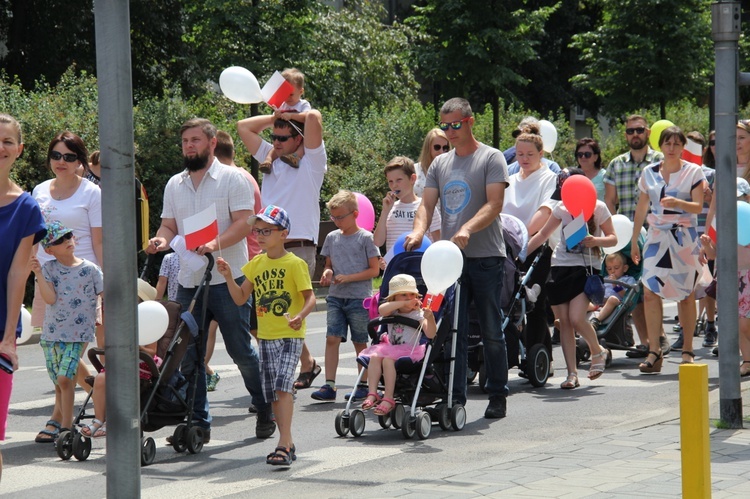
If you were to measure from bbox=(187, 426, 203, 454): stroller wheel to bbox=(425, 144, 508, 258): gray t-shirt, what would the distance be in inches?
88.1

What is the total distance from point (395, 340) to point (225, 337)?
1.12m

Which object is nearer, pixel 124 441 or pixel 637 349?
pixel 124 441

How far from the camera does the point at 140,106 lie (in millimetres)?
21953

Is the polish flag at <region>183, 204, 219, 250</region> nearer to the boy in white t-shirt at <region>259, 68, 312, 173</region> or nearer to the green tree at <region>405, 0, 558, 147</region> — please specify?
the boy in white t-shirt at <region>259, 68, 312, 173</region>

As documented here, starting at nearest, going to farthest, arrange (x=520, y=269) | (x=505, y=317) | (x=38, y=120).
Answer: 1. (x=505, y=317)
2. (x=520, y=269)
3. (x=38, y=120)

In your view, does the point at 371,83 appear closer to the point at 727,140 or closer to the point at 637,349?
the point at 637,349

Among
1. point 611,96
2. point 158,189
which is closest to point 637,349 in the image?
point 158,189

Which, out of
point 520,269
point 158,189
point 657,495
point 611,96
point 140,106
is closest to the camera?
point 657,495

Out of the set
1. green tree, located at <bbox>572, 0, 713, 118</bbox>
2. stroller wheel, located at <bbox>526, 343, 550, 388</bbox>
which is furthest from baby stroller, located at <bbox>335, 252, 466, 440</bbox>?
green tree, located at <bbox>572, 0, 713, 118</bbox>

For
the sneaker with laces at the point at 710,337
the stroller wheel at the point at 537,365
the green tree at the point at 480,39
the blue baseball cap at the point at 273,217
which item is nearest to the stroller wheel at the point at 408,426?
the blue baseball cap at the point at 273,217

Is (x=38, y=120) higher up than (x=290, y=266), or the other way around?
(x=38, y=120)

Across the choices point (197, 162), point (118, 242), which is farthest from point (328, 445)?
point (118, 242)

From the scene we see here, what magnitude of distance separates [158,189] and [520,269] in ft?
36.3

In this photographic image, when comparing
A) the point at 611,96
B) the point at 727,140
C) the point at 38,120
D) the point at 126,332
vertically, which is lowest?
the point at 126,332
